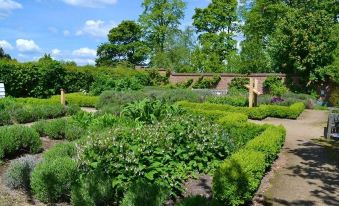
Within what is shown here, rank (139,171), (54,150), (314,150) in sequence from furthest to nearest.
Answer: (314,150) → (54,150) → (139,171)

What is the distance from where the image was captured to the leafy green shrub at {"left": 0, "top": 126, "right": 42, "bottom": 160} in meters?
8.48

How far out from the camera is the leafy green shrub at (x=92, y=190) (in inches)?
234

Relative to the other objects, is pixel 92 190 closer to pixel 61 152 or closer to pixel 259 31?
pixel 61 152

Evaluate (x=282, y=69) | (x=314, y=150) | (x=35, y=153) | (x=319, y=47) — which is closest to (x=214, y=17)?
(x=282, y=69)

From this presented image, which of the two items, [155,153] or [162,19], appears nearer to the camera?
[155,153]

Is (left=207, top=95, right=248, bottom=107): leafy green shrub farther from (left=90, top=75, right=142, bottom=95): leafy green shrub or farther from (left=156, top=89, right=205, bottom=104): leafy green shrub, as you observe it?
(left=90, top=75, right=142, bottom=95): leafy green shrub

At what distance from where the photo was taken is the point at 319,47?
26.2m

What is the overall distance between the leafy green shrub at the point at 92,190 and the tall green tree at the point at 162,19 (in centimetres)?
3738

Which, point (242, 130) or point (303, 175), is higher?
point (242, 130)

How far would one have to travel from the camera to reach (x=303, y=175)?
841 cm

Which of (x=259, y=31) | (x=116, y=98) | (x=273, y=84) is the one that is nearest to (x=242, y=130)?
(x=116, y=98)

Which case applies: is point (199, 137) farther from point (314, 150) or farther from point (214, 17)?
point (214, 17)

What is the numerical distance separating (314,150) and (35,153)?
6906 mm

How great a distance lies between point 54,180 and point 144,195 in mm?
1528
